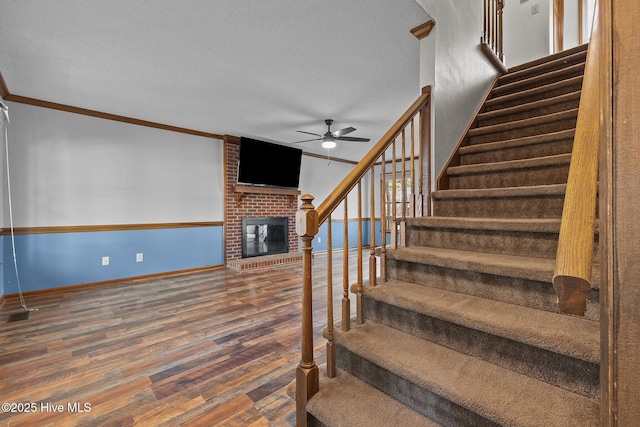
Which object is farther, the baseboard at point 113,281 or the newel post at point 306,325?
the baseboard at point 113,281

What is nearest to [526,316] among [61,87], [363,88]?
[363,88]

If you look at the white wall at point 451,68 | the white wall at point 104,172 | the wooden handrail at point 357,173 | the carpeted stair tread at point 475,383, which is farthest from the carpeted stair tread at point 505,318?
the white wall at point 104,172

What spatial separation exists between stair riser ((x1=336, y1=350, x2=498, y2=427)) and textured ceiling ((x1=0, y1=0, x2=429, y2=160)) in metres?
2.23

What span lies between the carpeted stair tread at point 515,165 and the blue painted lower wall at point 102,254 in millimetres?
4078

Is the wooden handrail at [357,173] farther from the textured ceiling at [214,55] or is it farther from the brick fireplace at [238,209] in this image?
the brick fireplace at [238,209]

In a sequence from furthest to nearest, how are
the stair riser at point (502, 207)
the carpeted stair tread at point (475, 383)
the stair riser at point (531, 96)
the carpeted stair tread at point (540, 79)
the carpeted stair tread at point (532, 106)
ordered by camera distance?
the carpeted stair tread at point (540, 79) → the stair riser at point (531, 96) → the carpeted stair tread at point (532, 106) → the stair riser at point (502, 207) → the carpeted stair tread at point (475, 383)

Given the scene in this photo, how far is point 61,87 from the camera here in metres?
3.19

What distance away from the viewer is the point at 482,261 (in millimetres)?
1524

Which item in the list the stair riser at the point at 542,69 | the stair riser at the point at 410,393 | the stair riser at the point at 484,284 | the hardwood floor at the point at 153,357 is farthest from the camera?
the stair riser at the point at 542,69

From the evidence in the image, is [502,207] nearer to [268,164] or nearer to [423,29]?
[423,29]

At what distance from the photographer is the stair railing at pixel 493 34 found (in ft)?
10.1

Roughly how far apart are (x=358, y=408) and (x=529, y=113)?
2.82 m

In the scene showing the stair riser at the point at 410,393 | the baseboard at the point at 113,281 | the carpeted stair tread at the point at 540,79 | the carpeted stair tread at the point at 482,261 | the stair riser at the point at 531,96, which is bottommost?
the baseboard at the point at 113,281

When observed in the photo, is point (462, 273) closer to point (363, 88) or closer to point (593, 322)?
point (593, 322)
